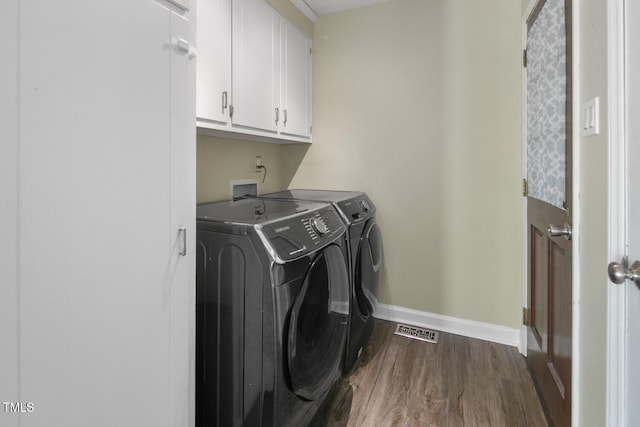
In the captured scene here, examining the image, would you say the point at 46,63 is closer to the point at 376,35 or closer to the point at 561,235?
the point at 561,235

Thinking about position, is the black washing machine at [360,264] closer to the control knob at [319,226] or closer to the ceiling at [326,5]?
the control knob at [319,226]

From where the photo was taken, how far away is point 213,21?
158 cm

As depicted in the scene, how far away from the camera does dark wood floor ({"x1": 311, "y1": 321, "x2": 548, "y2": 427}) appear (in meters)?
1.52

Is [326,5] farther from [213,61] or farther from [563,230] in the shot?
[563,230]

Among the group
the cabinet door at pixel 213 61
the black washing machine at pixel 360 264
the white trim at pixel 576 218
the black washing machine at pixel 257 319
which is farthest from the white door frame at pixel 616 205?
the cabinet door at pixel 213 61

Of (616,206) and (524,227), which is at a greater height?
(616,206)

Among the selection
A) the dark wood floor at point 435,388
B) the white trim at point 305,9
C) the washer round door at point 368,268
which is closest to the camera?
the dark wood floor at point 435,388

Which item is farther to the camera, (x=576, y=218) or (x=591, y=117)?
(x=576, y=218)

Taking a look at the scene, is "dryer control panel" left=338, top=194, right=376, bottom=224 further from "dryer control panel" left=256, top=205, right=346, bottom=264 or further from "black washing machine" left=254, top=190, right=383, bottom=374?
"dryer control panel" left=256, top=205, right=346, bottom=264

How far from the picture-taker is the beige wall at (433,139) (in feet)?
6.90

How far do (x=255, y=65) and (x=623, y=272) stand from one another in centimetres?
194

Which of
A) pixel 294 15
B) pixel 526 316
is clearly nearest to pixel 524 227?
pixel 526 316

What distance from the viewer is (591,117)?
98cm

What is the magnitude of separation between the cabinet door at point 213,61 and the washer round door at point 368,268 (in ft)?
3.65
